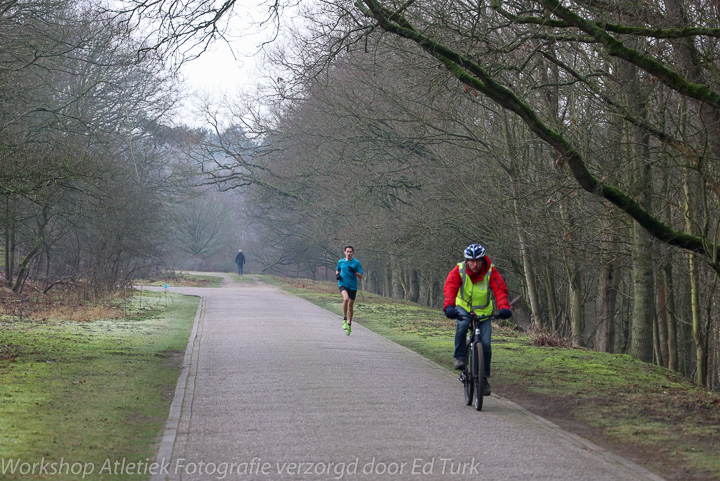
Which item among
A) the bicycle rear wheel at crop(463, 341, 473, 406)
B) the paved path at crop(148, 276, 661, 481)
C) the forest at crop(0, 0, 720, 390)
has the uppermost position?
the forest at crop(0, 0, 720, 390)

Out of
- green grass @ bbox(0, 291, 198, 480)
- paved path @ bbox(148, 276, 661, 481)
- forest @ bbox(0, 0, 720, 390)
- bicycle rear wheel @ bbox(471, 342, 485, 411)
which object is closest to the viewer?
paved path @ bbox(148, 276, 661, 481)

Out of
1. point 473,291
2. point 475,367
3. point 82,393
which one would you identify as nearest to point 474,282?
point 473,291

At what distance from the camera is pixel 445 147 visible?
2436cm

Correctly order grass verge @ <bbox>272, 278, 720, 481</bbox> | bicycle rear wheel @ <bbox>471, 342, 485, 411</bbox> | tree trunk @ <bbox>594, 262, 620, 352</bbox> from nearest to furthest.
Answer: grass verge @ <bbox>272, 278, 720, 481</bbox> → bicycle rear wheel @ <bbox>471, 342, 485, 411</bbox> → tree trunk @ <bbox>594, 262, 620, 352</bbox>

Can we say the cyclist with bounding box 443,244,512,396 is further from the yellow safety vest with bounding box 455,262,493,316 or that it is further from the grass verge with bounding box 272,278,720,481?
the grass verge with bounding box 272,278,720,481

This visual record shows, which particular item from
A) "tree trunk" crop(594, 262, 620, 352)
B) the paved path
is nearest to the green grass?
the paved path

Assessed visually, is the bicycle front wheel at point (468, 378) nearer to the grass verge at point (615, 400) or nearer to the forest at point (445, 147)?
the grass verge at point (615, 400)

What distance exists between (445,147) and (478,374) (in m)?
15.7

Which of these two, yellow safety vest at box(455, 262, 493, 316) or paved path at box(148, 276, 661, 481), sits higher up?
yellow safety vest at box(455, 262, 493, 316)

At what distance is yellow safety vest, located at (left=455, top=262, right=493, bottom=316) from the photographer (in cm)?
962

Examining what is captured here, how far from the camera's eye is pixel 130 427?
26.9 ft

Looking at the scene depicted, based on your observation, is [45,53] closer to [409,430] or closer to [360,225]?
[409,430]

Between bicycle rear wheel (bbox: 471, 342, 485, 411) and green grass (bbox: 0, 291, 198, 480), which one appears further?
bicycle rear wheel (bbox: 471, 342, 485, 411)

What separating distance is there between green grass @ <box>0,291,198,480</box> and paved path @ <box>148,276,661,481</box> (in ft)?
1.22
